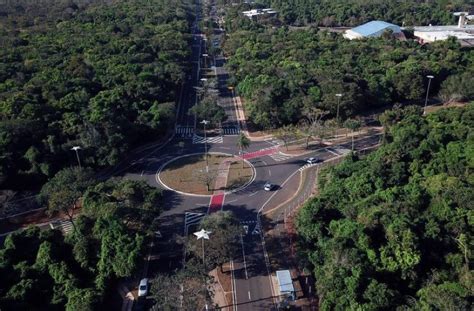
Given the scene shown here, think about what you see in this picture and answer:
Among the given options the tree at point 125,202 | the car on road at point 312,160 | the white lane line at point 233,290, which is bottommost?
the white lane line at point 233,290

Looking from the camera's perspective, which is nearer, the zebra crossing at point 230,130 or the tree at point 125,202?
the tree at point 125,202

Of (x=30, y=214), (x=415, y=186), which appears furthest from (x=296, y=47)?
(x=30, y=214)

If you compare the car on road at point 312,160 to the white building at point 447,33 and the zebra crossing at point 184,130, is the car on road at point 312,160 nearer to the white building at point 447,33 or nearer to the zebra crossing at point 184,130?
the zebra crossing at point 184,130

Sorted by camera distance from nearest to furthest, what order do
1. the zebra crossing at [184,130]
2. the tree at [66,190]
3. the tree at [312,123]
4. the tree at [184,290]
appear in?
the tree at [184,290] → the tree at [66,190] → the tree at [312,123] → the zebra crossing at [184,130]

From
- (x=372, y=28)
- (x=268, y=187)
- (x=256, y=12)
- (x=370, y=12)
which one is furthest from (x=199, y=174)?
(x=256, y=12)

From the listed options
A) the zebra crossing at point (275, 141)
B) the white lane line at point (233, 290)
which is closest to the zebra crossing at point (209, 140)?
the zebra crossing at point (275, 141)

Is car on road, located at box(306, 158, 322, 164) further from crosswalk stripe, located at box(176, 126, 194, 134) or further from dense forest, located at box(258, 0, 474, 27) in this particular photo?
dense forest, located at box(258, 0, 474, 27)

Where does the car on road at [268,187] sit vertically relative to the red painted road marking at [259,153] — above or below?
below

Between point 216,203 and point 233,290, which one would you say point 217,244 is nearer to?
point 233,290
